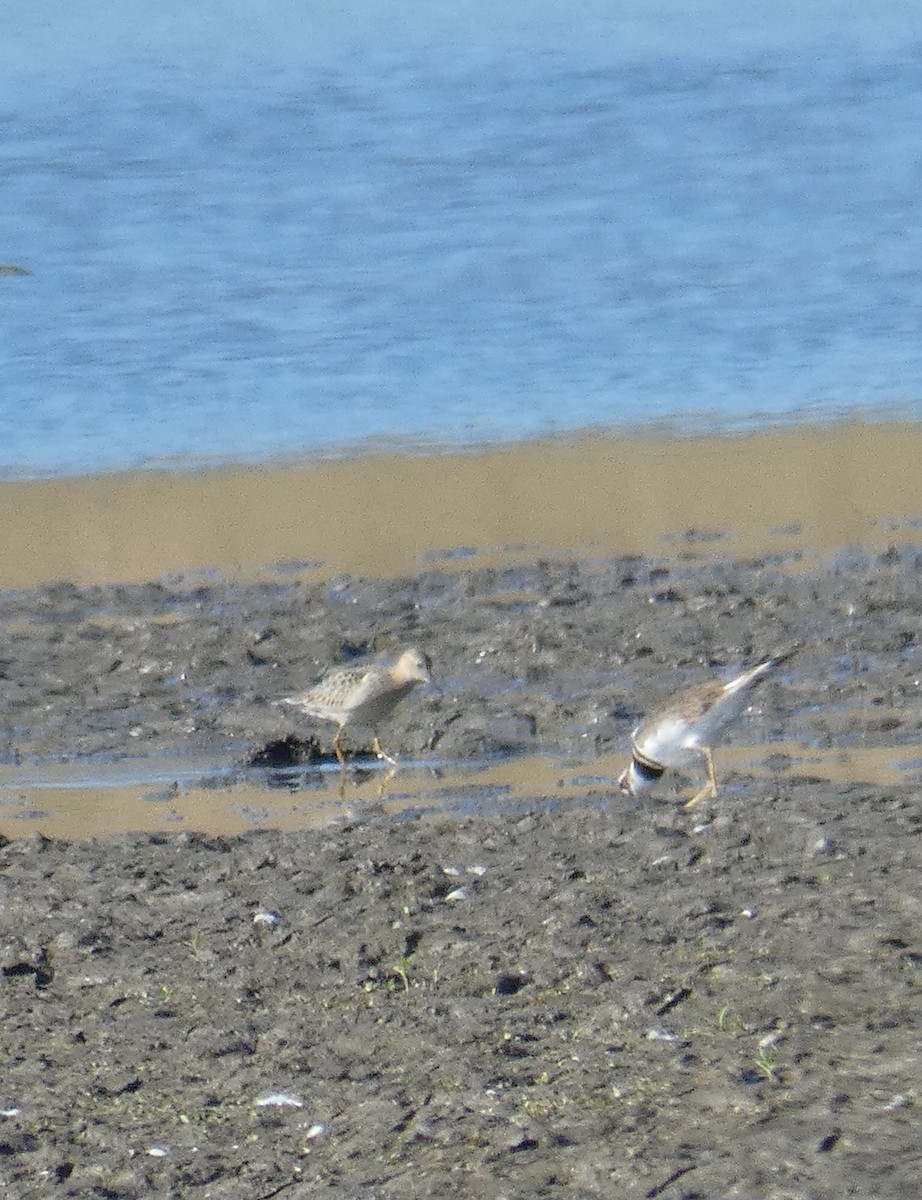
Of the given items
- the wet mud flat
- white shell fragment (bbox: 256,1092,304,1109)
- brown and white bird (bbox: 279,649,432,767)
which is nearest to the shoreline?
brown and white bird (bbox: 279,649,432,767)

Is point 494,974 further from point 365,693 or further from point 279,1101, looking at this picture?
point 365,693

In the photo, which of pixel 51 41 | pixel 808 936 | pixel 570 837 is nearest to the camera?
pixel 808 936

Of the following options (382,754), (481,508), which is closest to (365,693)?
(382,754)

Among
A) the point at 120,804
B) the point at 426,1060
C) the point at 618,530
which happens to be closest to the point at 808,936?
the point at 426,1060

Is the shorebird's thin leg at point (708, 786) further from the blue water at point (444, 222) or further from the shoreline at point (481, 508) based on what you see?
the blue water at point (444, 222)

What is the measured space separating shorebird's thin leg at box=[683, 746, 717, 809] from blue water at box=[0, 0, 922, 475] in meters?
8.61

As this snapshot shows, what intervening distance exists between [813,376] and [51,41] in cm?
2016

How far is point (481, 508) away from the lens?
14.7 m

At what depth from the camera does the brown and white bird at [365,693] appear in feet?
31.0

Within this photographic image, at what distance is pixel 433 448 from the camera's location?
16766mm

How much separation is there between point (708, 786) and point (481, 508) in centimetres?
636

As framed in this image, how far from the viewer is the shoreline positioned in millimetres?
13203

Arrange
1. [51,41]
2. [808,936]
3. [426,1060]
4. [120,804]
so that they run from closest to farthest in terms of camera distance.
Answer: [426,1060] < [808,936] < [120,804] < [51,41]

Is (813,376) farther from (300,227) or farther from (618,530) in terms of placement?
(300,227)
